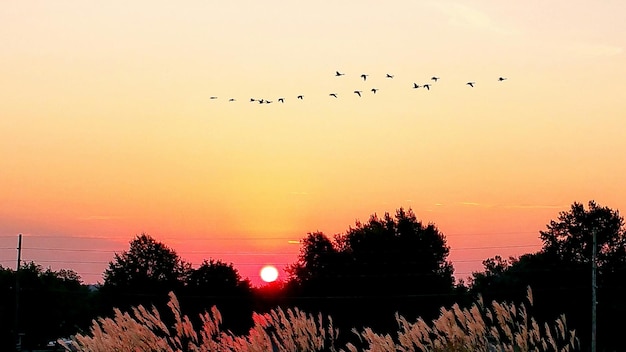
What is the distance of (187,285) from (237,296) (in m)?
7.22

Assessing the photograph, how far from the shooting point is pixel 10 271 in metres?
94.6

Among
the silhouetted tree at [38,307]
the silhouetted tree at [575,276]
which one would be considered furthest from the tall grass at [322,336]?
the silhouetted tree at [38,307]

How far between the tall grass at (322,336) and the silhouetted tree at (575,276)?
189 feet

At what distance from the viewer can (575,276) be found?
78.7 meters

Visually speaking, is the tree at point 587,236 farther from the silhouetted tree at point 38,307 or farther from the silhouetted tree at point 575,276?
the silhouetted tree at point 38,307

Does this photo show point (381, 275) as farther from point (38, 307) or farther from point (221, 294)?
point (38, 307)

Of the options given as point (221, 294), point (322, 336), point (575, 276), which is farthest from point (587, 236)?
point (322, 336)

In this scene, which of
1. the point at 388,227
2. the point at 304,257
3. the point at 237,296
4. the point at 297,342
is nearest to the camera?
the point at 297,342

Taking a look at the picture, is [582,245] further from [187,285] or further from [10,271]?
[10,271]

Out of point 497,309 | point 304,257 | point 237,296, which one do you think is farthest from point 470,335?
point 304,257

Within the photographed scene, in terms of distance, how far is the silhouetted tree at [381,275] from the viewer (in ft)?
264

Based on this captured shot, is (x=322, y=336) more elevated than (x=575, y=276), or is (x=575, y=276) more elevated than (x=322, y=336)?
(x=575, y=276)

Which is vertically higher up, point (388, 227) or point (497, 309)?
point (388, 227)

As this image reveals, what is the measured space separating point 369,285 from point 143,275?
77.1 feet
